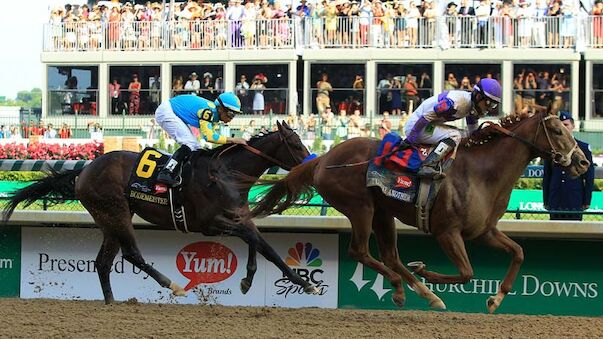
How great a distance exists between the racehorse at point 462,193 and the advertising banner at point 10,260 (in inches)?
134

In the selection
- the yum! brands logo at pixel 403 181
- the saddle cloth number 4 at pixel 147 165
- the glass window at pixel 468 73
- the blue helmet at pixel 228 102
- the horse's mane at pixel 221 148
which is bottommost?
the yum! brands logo at pixel 403 181

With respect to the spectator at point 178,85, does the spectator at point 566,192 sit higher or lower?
lower

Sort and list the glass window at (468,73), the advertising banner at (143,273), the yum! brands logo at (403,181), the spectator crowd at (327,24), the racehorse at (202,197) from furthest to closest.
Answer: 1. the glass window at (468,73)
2. the spectator crowd at (327,24)
3. the advertising banner at (143,273)
4. the racehorse at (202,197)
5. the yum! brands logo at (403,181)

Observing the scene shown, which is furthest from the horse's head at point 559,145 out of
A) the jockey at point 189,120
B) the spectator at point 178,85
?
the spectator at point 178,85

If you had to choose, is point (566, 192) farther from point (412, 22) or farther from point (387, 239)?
point (412, 22)

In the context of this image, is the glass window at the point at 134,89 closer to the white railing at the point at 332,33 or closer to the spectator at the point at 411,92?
the white railing at the point at 332,33

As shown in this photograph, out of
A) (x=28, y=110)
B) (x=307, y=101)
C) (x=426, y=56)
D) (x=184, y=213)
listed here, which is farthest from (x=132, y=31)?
(x=184, y=213)

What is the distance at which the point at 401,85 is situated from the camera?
22906mm

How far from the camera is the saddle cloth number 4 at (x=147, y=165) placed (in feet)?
26.0

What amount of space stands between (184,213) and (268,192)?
2.58 ft

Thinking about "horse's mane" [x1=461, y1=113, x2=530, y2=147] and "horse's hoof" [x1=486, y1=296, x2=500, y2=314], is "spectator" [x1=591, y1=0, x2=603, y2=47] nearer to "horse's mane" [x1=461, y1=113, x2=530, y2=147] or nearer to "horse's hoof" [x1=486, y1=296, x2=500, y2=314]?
"horse's mane" [x1=461, y1=113, x2=530, y2=147]

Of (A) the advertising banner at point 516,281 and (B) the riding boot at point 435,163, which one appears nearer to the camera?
(B) the riding boot at point 435,163

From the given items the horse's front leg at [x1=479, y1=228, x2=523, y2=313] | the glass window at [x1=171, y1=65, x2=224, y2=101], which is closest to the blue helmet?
the horse's front leg at [x1=479, y1=228, x2=523, y2=313]

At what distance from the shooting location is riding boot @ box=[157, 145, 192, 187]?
25.6 feet
